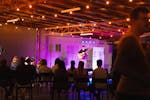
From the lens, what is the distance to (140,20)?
9.36 feet

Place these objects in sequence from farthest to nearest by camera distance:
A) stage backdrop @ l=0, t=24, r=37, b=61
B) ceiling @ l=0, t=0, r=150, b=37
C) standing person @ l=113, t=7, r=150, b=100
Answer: stage backdrop @ l=0, t=24, r=37, b=61 → ceiling @ l=0, t=0, r=150, b=37 → standing person @ l=113, t=7, r=150, b=100

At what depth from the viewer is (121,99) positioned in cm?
280

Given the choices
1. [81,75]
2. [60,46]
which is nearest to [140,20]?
[81,75]

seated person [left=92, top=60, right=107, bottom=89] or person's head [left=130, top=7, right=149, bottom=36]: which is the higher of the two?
person's head [left=130, top=7, right=149, bottom=36]

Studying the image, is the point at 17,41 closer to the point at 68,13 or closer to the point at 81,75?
the point at 68,13

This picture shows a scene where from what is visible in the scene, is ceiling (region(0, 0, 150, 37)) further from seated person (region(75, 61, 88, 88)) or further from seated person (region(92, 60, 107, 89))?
seated person (region(92, 60, 107, 89))

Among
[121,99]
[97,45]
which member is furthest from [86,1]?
[97,45]

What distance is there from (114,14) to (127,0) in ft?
10.7

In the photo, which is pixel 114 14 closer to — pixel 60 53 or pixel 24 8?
pixel 24 8

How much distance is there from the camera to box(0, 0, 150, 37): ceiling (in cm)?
1257

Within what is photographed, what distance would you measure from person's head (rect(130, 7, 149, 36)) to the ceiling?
9.15 meters

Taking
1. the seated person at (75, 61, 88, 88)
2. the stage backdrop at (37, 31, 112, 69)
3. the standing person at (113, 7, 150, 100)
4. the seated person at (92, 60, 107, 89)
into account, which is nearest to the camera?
the standing person at (113, 7, 150, 100)

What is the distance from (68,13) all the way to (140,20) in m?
12.4

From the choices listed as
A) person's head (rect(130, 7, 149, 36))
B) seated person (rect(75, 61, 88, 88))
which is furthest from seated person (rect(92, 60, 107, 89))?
person's head (rect(130, 7, 149, 36))
